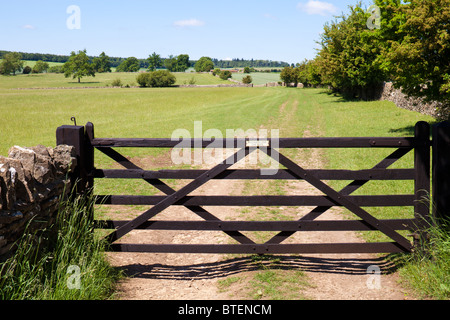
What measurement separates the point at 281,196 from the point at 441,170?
6.59 ft

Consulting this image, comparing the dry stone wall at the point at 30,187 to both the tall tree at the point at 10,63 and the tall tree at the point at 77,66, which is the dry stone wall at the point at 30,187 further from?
the tall tree at the point at 10,63

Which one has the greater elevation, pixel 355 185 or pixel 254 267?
pixel 355 185

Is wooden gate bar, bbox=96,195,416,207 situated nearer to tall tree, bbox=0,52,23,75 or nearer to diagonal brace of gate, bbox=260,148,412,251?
diagonal brace of gate, bbox=260,148,412,251

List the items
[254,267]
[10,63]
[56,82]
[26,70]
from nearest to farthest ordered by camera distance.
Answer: [254,267] → [56,82] → [10,63] → [26,70]

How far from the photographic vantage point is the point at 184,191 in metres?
5.61

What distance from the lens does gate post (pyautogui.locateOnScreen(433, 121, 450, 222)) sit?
549cm

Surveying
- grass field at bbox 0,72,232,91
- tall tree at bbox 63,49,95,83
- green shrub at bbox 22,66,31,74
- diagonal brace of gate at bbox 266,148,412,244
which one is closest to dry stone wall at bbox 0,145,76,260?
diagonal brace of gate at bbox 266,148,412,244

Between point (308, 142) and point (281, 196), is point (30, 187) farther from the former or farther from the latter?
point (308, 142)

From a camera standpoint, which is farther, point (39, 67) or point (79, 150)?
point (39, 67)

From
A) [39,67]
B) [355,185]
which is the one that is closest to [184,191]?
[355,185]

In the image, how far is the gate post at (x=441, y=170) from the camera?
18.0 feet

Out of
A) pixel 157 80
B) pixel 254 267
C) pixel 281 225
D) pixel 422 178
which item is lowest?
pixel 254 267
